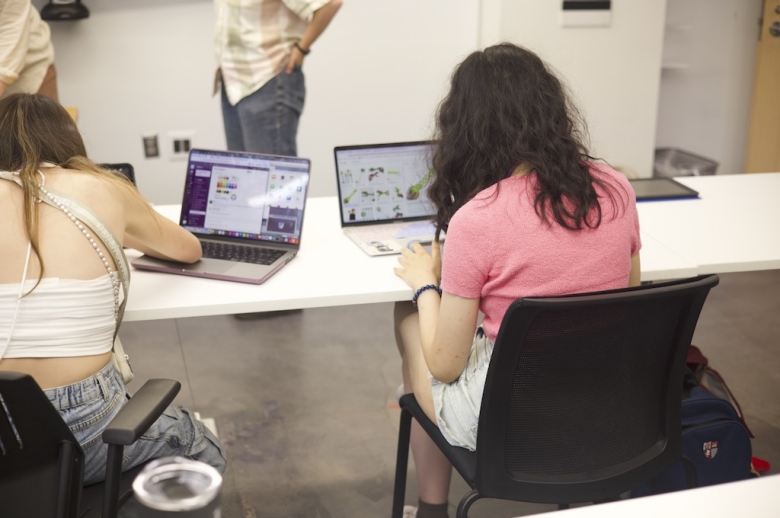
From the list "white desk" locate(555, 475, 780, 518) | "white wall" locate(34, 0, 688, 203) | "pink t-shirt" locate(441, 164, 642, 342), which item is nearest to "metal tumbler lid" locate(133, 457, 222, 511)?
"white desk" locate(555, 475, 780, 518)

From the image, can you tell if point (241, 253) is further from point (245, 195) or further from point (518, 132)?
point (518, 132)

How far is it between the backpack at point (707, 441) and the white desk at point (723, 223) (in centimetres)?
31

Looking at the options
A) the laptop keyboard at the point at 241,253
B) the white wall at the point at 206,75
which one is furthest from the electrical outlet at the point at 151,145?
the laptop keyboard at the point at 241,253

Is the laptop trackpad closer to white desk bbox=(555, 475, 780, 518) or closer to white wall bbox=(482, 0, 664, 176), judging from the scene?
white desk bbox=(555, 475, 780, 518)

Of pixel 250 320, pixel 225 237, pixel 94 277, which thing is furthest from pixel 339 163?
pixel 250 320

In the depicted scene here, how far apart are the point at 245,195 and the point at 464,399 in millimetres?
834

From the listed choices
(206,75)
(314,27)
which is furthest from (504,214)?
(206,75)

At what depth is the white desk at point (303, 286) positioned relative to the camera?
1.83 metres

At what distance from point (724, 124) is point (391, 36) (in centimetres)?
214

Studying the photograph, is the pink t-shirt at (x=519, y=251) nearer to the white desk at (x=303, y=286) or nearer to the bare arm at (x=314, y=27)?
the white desk at (x=303, y=286)

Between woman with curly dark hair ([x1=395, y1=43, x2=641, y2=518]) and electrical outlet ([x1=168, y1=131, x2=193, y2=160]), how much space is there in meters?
2.87

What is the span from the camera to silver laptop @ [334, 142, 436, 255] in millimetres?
2283

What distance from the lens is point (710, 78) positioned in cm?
509

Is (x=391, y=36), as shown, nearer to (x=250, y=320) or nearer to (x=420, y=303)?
(x=250, y=320)
